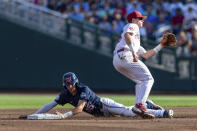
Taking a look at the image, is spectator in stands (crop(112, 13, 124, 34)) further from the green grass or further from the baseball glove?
the baseball glove

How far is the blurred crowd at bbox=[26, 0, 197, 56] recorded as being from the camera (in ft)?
68.3

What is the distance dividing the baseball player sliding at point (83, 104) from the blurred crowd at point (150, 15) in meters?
10.7

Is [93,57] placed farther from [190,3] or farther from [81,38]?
[190,3]

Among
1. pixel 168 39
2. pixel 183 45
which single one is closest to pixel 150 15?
pixel 183 45

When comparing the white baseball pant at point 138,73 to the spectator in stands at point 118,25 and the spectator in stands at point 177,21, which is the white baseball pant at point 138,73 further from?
the spectator in stands at point 118,25

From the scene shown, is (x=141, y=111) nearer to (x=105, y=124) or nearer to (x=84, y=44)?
(x=105, y=124)

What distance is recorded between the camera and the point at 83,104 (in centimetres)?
970

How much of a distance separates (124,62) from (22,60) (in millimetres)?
12606

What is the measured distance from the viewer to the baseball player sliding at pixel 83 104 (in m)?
9.66

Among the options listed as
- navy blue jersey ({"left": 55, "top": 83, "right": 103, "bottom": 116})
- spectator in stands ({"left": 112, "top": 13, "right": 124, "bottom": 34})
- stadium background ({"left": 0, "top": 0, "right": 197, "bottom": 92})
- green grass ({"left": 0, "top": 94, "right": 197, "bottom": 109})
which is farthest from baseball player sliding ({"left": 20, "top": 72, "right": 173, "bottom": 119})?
spectator in stands ({"left": 112, "top": 13, "right": 124, "bottom": 34})

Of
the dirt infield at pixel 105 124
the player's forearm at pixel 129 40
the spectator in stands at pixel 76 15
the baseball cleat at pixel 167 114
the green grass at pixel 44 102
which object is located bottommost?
the dirt infield at pixel 105 124

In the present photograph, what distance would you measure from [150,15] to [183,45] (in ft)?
5.17

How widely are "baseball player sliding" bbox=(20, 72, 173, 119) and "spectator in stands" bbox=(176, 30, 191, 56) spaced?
34.5 feet

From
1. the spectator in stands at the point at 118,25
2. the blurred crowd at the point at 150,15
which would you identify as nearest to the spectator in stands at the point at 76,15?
the blurred crowd at the point at 150,15
